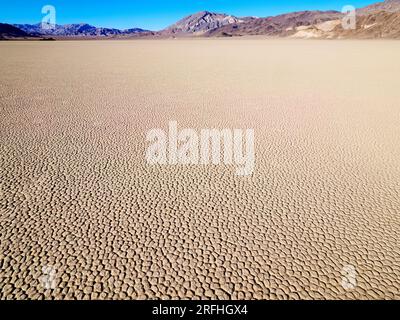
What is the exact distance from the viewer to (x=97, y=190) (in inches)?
145

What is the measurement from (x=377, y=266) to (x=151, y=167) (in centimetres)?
310

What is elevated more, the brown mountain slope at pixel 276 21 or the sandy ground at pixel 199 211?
the brown mountain slope at pixel 276 21

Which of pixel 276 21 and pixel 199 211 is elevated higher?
pixel 276 21

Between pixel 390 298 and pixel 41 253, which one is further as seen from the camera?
pixel 41 253

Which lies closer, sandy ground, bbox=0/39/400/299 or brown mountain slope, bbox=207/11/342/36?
sandy ground, bbox=0/39/400/299

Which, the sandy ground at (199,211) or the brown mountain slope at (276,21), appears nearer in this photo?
the sandy ground at (199,211)

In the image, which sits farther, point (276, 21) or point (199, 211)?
point (276, 21)

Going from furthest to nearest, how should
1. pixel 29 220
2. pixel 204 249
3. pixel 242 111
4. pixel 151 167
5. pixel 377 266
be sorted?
pixel 242 111, pixel 151 167, pixel 29 220, pixel 204 249, pixel 377 266

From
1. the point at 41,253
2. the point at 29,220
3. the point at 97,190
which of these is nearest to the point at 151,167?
the point at 97,190

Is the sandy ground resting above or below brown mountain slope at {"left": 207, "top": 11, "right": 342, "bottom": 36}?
below
